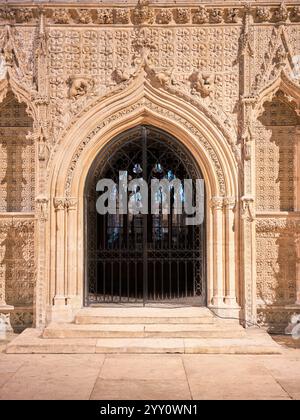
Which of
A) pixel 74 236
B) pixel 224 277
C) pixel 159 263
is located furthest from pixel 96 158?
pixel 224 277

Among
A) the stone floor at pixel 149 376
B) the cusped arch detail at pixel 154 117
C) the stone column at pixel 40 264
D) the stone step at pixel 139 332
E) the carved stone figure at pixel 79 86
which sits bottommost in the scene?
the stone floor at pixel 149 376

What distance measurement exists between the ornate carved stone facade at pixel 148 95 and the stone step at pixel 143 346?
1154 mm

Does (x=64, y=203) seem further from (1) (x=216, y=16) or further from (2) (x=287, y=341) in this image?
(2) (x=287, y=341)

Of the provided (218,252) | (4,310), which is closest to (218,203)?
(218,252)

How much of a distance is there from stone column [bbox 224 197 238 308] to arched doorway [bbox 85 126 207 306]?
49 centimetres

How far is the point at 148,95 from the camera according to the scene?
9.51 m

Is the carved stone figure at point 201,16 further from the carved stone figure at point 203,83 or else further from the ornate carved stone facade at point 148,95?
the carved stone figure at point 203,83

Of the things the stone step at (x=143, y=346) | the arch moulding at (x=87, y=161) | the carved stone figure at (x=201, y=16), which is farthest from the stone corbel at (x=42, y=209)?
the carved stone figure at (x=201, y=16)

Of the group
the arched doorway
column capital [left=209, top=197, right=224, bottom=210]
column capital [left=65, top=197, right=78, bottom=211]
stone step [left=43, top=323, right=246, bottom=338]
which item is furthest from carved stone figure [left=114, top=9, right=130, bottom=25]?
stone step [left=43, top=323, right=246, bottom=338]

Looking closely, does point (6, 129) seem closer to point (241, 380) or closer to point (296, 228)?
point (296, 228)

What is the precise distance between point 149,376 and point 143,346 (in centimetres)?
125

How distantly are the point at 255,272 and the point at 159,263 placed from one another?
1.87 m

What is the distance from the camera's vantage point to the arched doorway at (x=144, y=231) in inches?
383

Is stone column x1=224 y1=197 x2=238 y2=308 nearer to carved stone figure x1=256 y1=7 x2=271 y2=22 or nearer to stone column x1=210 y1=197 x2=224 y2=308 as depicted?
stone column x1=210 y1=197 x2=224 y2=308
